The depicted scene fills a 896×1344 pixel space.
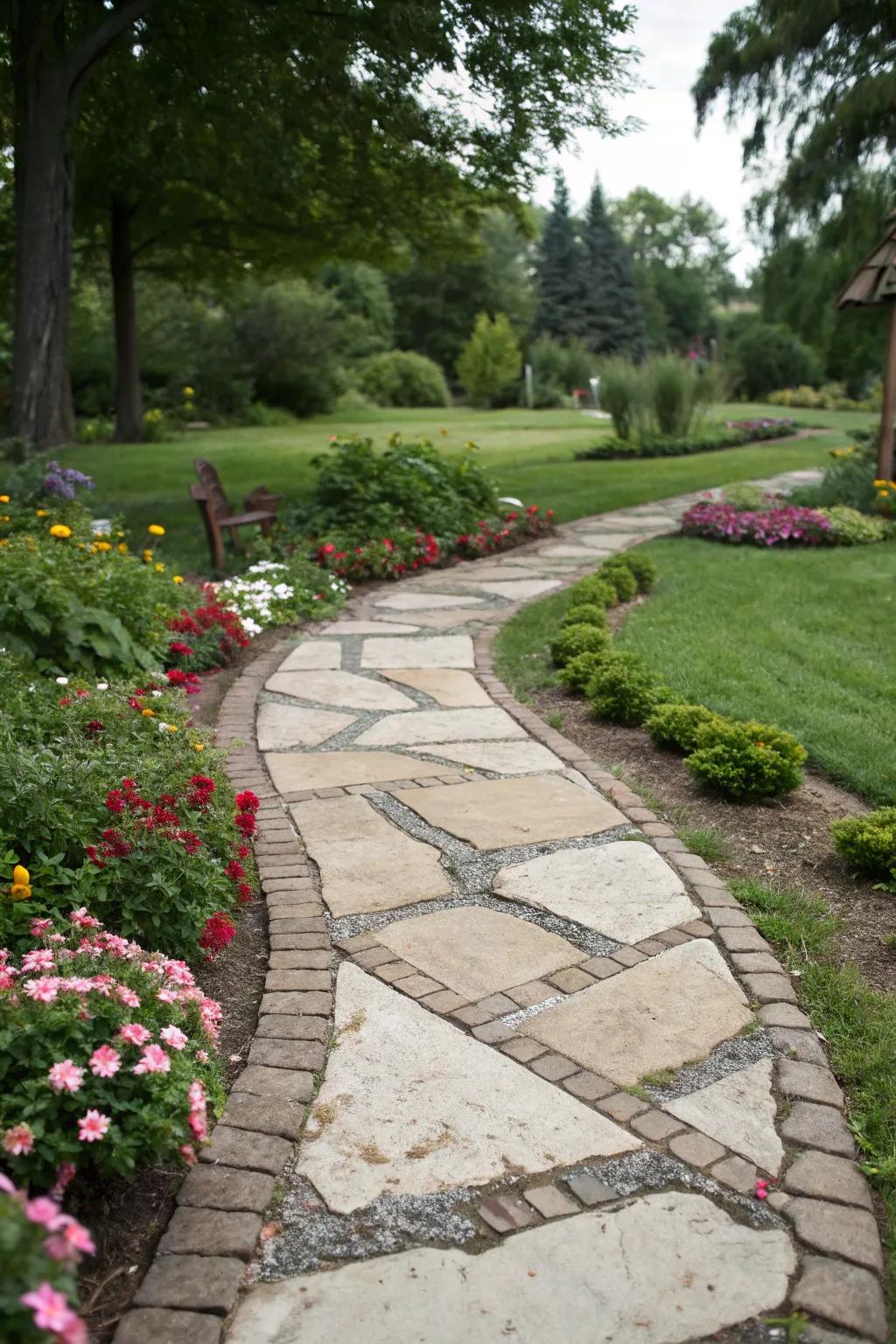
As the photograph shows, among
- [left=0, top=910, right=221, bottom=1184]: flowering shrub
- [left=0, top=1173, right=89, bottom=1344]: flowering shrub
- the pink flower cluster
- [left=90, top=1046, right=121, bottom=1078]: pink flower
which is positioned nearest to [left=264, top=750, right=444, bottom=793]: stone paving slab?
[left=0, top=910, right=221, bottom=1184]: flowering shrub

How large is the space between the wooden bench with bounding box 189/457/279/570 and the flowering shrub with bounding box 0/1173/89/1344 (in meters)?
6.21

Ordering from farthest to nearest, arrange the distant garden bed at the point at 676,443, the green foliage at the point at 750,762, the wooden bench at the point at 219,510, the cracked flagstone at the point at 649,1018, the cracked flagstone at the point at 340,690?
Answer: 1. the distant garden bed at the point at 676,443
2. the wooden bench at the point at 219,510
3. the cracked flagstone at the point at 340,690
4. the green foliage at the point at 750,762
5. the cracked flagstone at the point at 649,1018

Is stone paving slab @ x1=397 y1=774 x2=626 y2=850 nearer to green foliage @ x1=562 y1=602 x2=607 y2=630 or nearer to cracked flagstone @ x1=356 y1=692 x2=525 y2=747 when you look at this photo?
cracked flagstone @ x1=356 y1=692 x2=525 y2=747

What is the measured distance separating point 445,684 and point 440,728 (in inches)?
25.4

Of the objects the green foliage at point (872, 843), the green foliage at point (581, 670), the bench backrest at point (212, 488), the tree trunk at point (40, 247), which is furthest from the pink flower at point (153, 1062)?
the tree trunk at point (40, 247)

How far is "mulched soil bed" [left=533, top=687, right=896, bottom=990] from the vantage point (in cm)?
289

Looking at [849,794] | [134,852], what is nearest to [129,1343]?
[134,852]

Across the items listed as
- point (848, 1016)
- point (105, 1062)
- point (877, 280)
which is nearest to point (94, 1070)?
point (105, 1062)

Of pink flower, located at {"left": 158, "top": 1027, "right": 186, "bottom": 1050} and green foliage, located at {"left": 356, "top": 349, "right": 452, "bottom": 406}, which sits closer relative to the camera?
pink flower, located at {"left": 158, "top": 1027, "right": 186, "bottom": 1050}

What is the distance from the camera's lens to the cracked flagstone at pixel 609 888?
2.93 m

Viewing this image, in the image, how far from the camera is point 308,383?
24.5m

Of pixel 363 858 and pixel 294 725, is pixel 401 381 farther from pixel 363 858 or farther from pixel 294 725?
pixel 363 858

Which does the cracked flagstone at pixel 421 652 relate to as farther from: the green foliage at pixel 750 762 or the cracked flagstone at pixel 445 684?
the green foliage at pixel 750 762

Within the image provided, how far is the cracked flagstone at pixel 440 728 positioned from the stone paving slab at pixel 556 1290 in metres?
2.65
